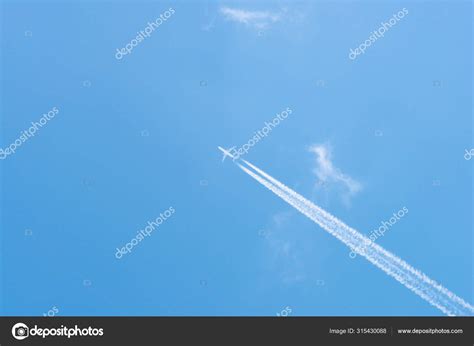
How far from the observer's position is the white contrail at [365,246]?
49.3 meters

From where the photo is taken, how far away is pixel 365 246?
2023 inches

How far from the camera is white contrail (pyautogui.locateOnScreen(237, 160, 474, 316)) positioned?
49281mm
